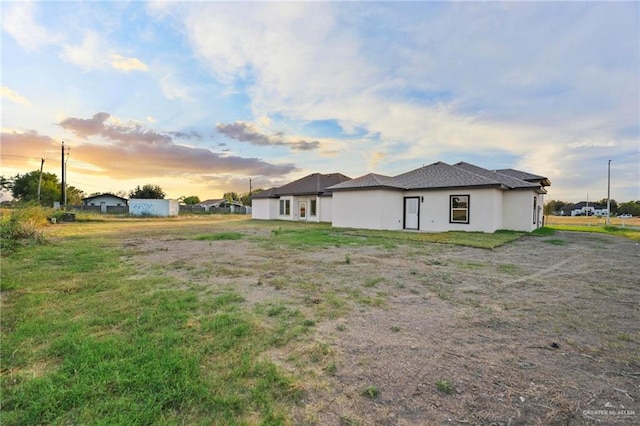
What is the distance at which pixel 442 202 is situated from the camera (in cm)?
1630

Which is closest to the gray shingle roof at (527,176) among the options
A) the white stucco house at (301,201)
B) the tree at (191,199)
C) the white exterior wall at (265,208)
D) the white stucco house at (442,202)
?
the white stucco house at (442,202)

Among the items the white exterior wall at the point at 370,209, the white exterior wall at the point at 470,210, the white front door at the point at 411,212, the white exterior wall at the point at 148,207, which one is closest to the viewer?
the white exterior wall at the point at 470,210

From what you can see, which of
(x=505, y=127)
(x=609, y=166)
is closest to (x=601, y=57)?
(x=505, y=127)

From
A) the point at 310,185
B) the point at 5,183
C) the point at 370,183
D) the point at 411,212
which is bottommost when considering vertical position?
the point at 411,212

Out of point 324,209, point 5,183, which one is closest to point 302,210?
point 324,209

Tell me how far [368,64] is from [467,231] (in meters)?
9.85

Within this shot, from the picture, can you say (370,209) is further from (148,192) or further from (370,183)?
(148,192)

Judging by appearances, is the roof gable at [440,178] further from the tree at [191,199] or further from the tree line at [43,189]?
the tree at [191,199]

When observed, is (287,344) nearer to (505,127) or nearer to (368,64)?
(368,64)

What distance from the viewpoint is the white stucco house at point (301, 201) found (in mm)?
24922

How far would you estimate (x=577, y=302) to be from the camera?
450 cm

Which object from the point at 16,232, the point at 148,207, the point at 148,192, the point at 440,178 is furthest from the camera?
the point at 148,192

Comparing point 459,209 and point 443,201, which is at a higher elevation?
point 443,201

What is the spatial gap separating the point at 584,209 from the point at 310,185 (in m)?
86.2
